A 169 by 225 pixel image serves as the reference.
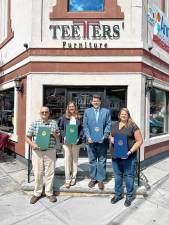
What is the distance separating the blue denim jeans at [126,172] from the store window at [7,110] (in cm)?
570

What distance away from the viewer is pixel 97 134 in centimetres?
573

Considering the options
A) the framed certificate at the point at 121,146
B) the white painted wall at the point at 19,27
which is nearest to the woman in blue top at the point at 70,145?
the framed certificate at the point at 121,146

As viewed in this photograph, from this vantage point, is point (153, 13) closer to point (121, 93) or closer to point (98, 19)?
point (98, 19)

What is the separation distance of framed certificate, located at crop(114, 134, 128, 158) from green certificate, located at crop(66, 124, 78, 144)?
3.11 feet

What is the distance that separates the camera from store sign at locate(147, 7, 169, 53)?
Result: 8740mm

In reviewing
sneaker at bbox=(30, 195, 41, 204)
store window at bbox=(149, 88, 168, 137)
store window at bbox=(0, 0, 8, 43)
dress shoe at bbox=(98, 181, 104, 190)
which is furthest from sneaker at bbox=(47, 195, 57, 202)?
store window at bbox=(0, 0, 8, 43)

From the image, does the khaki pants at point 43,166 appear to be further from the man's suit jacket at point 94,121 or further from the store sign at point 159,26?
the store sign at point 159,26

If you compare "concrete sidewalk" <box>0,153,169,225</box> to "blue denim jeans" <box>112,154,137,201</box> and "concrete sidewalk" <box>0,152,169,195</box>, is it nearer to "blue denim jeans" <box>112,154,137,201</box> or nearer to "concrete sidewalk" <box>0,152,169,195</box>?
"concrete sidewalk" <box>0,152,169,195</box>

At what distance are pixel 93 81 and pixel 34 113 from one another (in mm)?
1838

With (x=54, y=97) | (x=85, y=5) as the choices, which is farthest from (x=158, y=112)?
(x=85, y=5)

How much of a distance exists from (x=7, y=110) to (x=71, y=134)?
18.6 feet

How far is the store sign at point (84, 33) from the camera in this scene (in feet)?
26.0

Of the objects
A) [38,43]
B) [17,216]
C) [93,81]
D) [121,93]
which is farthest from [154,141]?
[17,216]

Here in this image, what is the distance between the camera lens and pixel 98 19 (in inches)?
314
